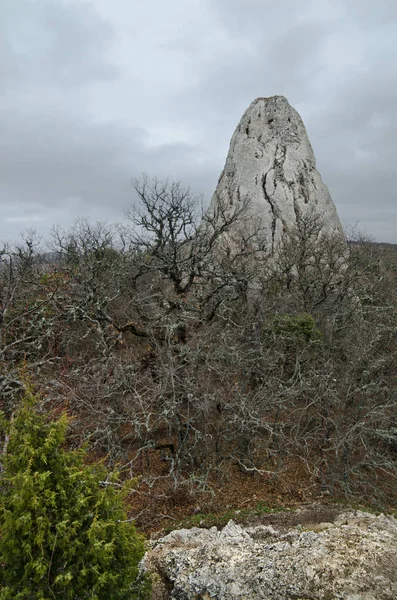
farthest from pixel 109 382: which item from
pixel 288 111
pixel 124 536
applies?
pixel 288 111

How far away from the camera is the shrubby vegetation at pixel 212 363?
31.7 feet

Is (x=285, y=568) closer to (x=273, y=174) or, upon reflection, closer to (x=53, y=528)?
(x=53, y=528)

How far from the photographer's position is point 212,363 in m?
10.4

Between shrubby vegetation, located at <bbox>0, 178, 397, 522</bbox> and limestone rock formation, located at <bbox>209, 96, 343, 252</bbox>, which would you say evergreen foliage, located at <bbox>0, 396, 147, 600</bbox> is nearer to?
shrubby vegetation, located at <bbox>0, 178, 397, 522</bbox>

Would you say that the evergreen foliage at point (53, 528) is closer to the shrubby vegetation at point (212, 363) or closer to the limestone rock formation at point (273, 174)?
the shrubby vegetation at point (212, 363)

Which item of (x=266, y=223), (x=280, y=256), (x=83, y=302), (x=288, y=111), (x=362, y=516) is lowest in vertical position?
(x=362, y=516)

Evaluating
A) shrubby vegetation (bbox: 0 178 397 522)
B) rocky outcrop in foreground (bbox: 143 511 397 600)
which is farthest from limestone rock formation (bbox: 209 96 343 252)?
rocky outcrop in foreground (bbox: 143 511 397 600)

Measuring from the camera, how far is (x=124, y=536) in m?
4.09

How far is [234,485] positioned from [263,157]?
19109 mm

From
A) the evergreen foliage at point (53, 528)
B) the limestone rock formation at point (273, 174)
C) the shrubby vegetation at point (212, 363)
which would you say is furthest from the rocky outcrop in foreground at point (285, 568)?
the limestone rock formation at point (273, 174)

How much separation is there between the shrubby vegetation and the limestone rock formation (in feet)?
10.2

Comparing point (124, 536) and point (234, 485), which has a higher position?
point (124, 536)

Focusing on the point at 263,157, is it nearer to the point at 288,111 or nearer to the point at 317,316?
the point at 288,111

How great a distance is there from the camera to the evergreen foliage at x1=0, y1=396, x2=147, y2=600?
11.8 ft
